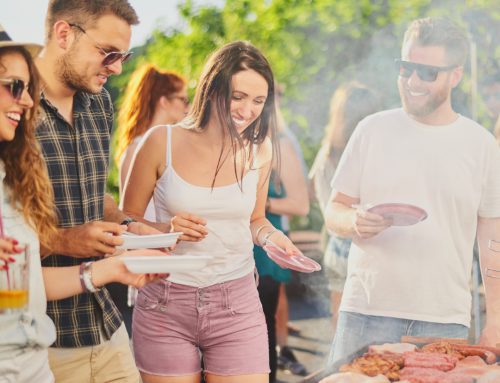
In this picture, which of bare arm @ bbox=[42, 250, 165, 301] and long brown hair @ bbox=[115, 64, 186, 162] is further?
long brown hair @ bbox=[115, 64, 186, 162]

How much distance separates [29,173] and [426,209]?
1.48m

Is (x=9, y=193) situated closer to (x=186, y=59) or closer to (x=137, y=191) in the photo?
Answer: (x=137, y=191)

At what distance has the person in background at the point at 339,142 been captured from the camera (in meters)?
4.41

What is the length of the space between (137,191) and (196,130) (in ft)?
0.93

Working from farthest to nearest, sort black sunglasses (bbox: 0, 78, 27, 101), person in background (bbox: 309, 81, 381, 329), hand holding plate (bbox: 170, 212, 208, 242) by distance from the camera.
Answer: person in background (bbox: 309, 81, 381, 329) → hand holding plate (bbox: 170, 212, 208, 242) → black sunglasses (bbox: 0, 78, 27, 101)

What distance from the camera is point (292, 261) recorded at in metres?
3.02

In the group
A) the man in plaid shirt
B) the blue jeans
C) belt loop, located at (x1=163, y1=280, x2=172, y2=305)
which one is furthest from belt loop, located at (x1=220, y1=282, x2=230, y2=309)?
the blue jeans

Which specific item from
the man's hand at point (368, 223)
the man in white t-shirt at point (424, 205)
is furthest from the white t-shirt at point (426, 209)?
the man's hand at point (368, 223)

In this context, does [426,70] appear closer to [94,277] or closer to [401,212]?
[401,212]

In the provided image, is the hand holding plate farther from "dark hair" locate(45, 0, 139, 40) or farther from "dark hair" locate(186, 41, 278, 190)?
"dark hair" locate(45, 0, 139, 40)

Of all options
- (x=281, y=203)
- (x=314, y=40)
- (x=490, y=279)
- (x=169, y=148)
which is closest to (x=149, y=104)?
(x=281, y=203)

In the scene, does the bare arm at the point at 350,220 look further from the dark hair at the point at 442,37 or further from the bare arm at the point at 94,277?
the bare arm at the point at 94,277

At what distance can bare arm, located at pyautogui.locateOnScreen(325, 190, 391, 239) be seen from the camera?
3150mm

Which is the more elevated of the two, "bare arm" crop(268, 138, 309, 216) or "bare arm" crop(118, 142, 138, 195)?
"bare arm" crop(118, 142, 138, 195)
